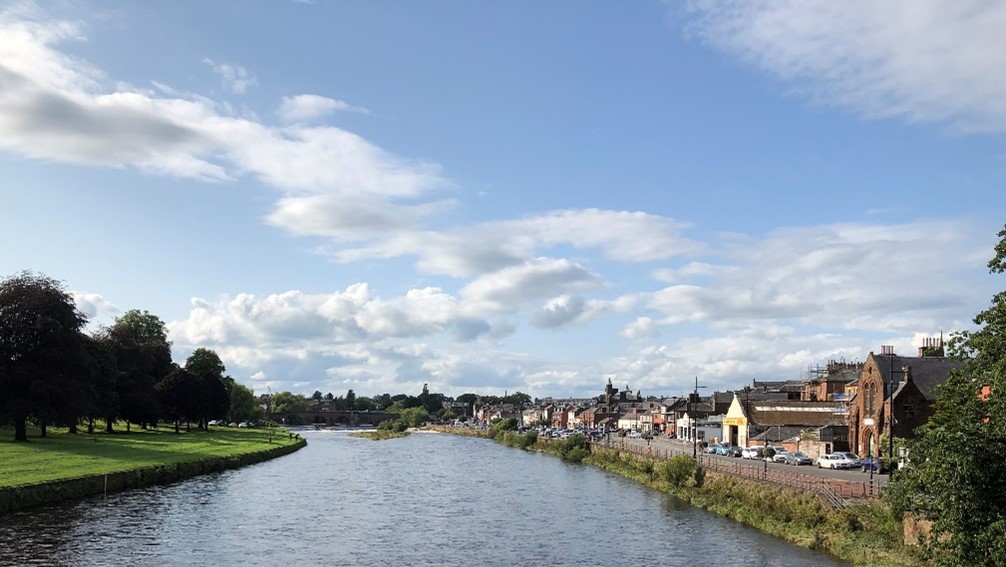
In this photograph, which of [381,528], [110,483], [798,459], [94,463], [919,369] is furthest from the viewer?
[798,459]

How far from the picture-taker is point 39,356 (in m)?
77.0

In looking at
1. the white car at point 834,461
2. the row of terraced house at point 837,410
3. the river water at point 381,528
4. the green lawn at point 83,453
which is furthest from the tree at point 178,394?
the white car at point 834,461

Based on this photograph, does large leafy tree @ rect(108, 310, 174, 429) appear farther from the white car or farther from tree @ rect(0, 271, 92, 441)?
the white car

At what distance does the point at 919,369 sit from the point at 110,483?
62666mm

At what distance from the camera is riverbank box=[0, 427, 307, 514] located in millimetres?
50156

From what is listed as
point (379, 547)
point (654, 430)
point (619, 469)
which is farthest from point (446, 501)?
point (654, 430)

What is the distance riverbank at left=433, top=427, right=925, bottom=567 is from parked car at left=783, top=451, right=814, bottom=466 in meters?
13.0

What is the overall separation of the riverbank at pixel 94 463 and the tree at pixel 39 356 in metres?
3.13

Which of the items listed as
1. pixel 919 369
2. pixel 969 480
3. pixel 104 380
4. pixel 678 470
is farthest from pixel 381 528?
pixel 104 380

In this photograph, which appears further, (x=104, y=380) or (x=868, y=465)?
(x=104, y=380)

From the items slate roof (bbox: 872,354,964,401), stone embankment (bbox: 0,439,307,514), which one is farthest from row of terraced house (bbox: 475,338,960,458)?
stone embankment (bbox: 0,439,307,514)

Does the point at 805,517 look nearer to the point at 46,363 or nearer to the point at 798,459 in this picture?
the point at 798,459

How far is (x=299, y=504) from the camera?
59.8m

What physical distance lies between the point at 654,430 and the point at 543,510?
117 meters
